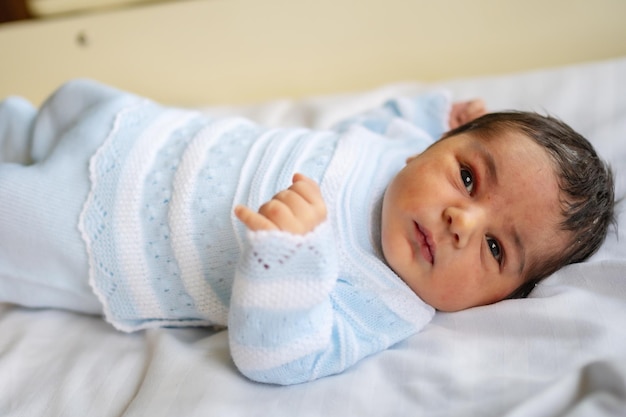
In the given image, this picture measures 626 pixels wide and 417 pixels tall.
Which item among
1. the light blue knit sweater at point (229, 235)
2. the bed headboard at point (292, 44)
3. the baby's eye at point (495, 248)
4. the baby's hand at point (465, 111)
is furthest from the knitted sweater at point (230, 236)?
the bed headboard at point (292, 44)

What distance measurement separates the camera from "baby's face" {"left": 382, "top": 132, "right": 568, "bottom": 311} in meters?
0.82

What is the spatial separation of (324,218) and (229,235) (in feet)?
0.64

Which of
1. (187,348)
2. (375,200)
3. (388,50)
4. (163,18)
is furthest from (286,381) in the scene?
(163,18)

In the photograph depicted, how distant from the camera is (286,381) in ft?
2.42

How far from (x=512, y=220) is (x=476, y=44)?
827 mm

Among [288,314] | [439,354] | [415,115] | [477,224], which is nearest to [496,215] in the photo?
[477,224]

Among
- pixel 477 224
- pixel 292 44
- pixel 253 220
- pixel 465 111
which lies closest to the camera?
pixel 253 220

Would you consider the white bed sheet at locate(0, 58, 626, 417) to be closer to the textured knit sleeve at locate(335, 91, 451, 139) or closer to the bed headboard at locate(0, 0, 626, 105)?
the textured knit sleeve at locate(335, 91, 451, 139)

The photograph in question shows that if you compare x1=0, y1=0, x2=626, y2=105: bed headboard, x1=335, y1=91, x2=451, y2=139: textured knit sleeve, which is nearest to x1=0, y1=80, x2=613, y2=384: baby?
x1=335, y1=91, x2=451, y2=139: textured knit sleeve

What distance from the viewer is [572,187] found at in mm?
828

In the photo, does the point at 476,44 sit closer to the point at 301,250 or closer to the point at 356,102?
the point at 356,102

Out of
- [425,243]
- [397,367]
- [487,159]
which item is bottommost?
[397,367]

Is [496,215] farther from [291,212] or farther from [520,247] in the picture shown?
[291,212]

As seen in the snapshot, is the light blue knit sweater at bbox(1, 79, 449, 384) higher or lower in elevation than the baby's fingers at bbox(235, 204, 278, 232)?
lower
